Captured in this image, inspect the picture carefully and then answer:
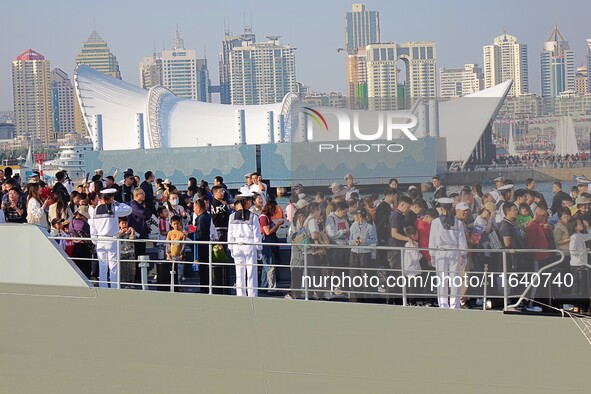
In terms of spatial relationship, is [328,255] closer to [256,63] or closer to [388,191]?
[388,191]

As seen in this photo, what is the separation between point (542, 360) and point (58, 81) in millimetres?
84906

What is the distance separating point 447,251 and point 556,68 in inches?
71.2

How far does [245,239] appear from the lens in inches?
375

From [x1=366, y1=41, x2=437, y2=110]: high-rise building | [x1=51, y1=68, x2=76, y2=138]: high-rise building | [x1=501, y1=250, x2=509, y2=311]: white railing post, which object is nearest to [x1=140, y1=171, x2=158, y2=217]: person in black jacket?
[x1=366, y1=41, x2=437, y2=110]: high-rise building

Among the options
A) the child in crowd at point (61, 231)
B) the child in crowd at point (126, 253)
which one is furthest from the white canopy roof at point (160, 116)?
the child in crowd at point (126, 253)

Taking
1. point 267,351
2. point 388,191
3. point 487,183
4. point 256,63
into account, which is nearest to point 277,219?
point 267,351

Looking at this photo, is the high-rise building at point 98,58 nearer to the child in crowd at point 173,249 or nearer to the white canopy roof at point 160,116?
the white canopy roof at point 160,116

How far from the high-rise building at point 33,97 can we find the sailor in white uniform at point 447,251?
57.5 meters

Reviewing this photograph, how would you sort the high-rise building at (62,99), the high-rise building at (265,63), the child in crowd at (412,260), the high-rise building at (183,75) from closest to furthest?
the child in crowd at (412,260) → the high-rise building at (265,63) → the high-rise building at (183,75) → the high-rise building at (62,99)

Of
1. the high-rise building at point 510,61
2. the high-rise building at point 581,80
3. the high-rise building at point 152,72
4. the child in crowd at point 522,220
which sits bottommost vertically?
the child in crowd at point 522,220

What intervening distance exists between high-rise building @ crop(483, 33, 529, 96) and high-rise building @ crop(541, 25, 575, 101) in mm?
261

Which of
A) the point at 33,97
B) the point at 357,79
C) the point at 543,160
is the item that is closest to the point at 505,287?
the point at 543,160

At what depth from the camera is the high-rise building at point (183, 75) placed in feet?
144

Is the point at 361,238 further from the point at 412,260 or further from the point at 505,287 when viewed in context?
the point at 505,287
